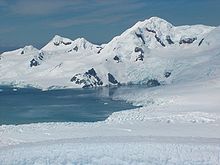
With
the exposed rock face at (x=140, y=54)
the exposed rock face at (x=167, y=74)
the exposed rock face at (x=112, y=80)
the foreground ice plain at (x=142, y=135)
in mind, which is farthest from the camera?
the exposed rock face at (x=140, y=54)

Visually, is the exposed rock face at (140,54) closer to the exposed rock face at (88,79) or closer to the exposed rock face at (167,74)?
the exposed rock face at (167,74)

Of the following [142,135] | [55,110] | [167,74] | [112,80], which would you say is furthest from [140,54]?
[142,135]

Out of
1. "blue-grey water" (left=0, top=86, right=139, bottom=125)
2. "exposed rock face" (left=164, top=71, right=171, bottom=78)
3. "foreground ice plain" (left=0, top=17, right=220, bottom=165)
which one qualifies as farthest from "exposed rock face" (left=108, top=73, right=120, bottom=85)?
"blue-grey water" (left=0, top=86, right=139, bottom=125)

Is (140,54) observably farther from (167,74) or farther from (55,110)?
(55,110)

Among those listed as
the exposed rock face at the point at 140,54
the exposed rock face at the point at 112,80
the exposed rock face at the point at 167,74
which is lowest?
the exposed rock face at the point at 112,80

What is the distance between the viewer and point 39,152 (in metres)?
36.5

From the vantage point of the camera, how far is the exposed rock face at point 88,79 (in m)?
174

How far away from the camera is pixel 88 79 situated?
176 m

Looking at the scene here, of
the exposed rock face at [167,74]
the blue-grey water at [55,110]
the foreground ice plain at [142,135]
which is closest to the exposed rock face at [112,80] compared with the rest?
the exposed rock face at [167,74]

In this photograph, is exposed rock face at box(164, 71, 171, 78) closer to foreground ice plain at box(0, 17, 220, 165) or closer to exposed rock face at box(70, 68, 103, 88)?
exposed rock face at box(70, 68, 103, 88)

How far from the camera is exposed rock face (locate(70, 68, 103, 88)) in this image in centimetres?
17362

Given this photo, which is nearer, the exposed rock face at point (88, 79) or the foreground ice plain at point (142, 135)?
the foreground ice plain at point (142, 135)

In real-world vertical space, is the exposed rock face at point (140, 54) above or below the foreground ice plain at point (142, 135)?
above

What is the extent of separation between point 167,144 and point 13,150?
11.1 meters
